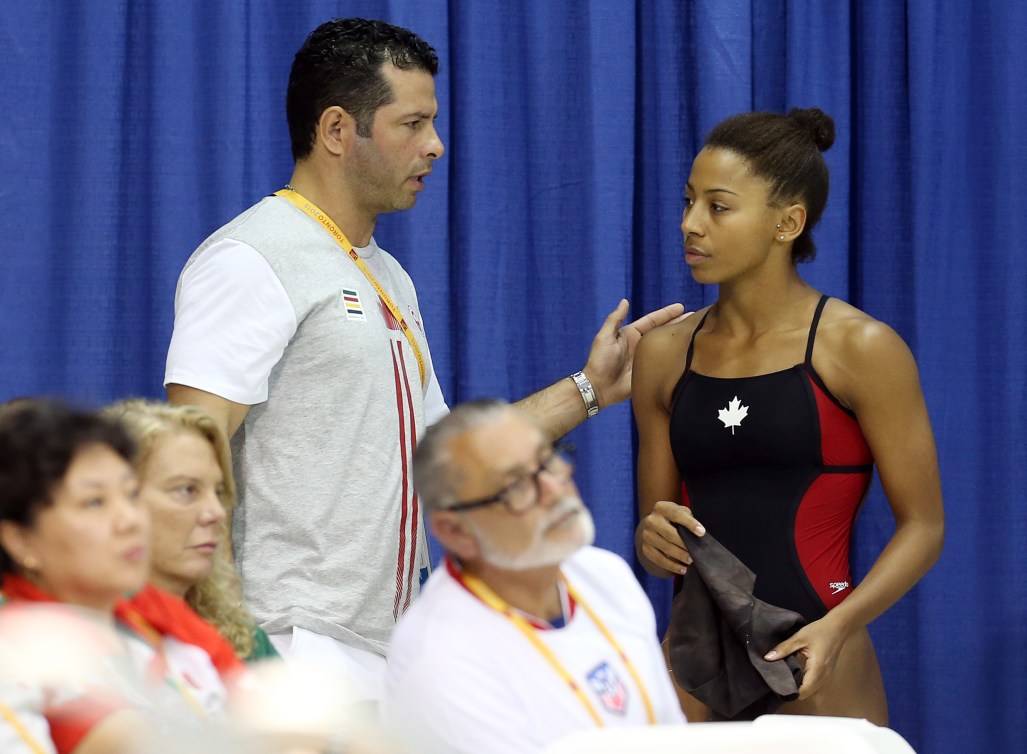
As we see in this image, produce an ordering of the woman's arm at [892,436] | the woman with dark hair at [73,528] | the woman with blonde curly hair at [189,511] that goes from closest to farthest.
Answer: the woman with dark hair at [73,528], the woman with blonde curly hair at [189,511], the woman's arm at [892,436]

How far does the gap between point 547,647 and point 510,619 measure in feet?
0.18

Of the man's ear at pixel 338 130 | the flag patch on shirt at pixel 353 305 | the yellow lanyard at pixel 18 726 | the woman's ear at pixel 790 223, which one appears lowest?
the yellow lanyard at pixel 18 726

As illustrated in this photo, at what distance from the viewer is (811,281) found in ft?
10.6

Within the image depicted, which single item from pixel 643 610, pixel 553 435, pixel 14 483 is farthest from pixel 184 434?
pixel 553 435

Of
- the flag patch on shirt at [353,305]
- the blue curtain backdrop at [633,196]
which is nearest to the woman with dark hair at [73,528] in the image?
the flag patch on shirt at [353,305]

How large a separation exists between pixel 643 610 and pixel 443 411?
940 mm

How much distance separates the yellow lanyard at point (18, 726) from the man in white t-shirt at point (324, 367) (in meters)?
0.75

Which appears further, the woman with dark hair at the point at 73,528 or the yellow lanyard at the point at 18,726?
the woman with dark hair at the point at 73,528

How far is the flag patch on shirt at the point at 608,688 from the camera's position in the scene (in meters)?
1.59

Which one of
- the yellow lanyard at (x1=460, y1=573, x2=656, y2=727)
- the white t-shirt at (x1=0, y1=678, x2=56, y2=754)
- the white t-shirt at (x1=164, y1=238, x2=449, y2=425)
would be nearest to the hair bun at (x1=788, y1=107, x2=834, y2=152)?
the white t-shirt at (x1=164, y1=238, x2=449, y2=425)

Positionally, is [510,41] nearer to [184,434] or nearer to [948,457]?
[948,457]

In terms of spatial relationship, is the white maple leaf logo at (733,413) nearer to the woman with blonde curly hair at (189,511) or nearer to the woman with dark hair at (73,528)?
the woman with blonde curly hair at (189,511)

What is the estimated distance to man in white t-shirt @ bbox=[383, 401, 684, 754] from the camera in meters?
1.52

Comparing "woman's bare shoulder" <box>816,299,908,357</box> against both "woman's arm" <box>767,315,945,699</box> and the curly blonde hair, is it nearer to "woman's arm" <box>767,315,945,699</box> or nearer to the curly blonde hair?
"woman's arm" <box>767,315,945,699</box>
